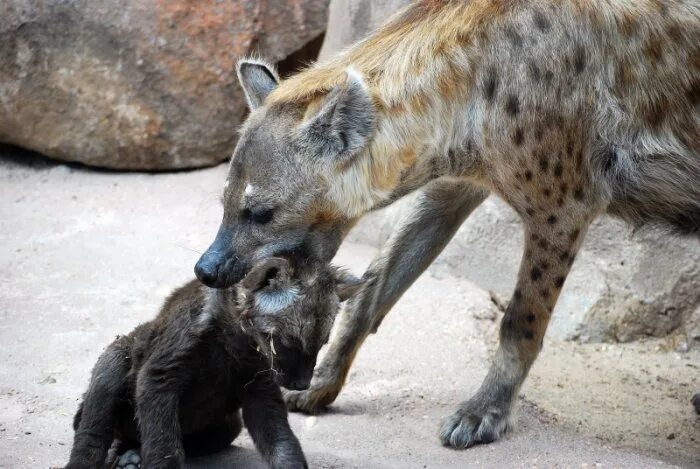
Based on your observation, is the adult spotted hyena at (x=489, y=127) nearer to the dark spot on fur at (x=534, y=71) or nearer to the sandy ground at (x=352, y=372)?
the dark spot on fur at (x=534, y=71)

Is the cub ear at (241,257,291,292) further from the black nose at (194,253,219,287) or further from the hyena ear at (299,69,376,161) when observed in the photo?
the hyena ear at (299,69,376,161)

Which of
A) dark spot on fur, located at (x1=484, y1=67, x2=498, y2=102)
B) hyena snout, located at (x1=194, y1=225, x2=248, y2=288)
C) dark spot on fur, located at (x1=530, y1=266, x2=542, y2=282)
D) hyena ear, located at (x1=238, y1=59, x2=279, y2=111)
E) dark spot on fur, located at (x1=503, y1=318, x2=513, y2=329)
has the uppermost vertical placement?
hyena ear, located at (x1=238, y1=59, x2=279, y2=111)

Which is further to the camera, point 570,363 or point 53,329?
point 570,363

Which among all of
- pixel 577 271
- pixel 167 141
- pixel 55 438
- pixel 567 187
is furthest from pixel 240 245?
pixel 167 141

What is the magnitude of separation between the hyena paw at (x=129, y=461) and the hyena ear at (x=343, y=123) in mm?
1210

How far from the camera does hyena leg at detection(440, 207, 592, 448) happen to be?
3.90 metres

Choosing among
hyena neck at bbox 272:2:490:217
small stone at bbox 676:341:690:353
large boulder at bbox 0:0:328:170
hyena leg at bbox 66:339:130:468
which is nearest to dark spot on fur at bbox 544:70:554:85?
hyena neck at bbox 272:2:490:217

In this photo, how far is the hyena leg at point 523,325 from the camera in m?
3.90

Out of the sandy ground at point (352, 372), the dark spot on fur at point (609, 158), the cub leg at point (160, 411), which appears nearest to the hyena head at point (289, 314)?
the cub leg at point (160, 411)

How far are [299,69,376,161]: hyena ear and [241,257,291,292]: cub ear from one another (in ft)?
1.96

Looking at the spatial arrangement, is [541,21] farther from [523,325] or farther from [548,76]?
[523,325]

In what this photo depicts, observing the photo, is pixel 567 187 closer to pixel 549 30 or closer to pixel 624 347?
pixel 549 30

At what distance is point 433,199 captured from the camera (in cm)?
455

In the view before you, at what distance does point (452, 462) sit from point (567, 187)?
3.57ft
